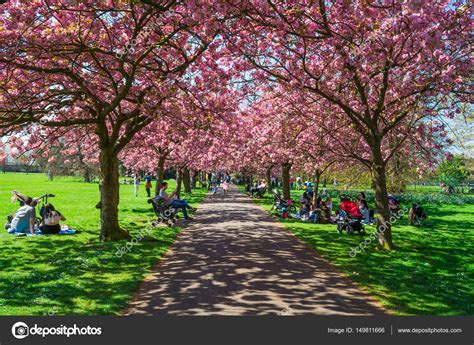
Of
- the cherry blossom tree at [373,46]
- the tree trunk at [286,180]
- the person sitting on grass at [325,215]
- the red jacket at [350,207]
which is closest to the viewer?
the cherry blossom tree at [373,46]

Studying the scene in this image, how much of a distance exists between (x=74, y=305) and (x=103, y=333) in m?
1.48

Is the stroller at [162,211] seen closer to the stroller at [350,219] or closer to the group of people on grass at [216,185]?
the stroller at [350,219]

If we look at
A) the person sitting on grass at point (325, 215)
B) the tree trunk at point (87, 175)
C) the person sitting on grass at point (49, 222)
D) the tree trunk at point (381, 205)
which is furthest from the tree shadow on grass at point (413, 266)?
the tree trunk at point (87, 175)

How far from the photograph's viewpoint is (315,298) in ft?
19.6

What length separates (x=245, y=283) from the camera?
679cm

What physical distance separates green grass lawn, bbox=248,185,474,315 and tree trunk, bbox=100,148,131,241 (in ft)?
19.1

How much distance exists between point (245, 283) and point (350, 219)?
785 centimetres

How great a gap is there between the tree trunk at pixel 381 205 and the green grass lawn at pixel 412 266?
412 millimetres

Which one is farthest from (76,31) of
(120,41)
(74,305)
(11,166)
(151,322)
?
(11,166)

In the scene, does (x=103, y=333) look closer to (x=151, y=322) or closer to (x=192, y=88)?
A: (x=151, y=322)

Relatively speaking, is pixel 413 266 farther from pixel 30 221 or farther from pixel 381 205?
pixel 30 221

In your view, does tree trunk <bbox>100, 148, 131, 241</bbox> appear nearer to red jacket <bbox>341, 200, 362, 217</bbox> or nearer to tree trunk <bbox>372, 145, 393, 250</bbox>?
tree trunk <bbox>372, 145, 393, 250</bbox>

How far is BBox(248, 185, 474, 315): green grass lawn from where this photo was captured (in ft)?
19.7

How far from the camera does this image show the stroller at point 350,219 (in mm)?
13539
